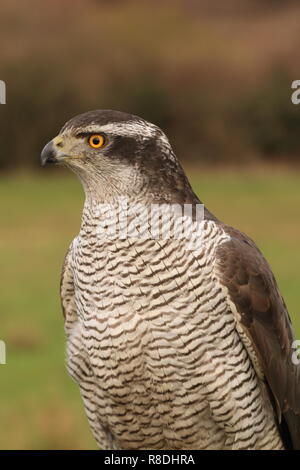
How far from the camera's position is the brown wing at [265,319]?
13.4ft

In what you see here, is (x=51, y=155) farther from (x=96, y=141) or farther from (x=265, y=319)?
(x=265, y=319)

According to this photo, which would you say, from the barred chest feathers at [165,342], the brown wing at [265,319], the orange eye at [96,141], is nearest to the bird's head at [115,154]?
the orange eye at [96,141]

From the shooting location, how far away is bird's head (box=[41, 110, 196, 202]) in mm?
3809

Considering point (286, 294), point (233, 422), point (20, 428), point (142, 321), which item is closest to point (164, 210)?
point (142, 321)

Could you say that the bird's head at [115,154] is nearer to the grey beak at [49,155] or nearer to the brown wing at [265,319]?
the grey beak at [49,155]

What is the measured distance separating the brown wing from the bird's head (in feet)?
1.41

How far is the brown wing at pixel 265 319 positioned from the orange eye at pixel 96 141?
0.68m

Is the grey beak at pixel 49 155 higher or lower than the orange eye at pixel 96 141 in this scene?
lower

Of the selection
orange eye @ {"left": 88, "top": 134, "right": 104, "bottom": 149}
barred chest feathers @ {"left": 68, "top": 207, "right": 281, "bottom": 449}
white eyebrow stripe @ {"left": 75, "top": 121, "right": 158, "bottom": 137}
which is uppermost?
white eyebrow stripe @ {"left": 75, "top": 121, "right": 158, "bottom": 137}

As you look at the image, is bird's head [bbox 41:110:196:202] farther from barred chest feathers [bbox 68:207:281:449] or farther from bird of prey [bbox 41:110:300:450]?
barred chest feathers [bbox 68:207:281:449]

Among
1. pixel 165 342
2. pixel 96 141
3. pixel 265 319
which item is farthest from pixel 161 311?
pixel 96 141

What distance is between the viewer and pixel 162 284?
3881mm

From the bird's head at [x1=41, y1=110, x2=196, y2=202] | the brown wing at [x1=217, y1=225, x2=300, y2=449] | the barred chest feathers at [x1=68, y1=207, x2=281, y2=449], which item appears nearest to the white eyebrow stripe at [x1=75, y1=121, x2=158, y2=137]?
the bird's head at [x1=41, y1=110, x2=196, y2=202]

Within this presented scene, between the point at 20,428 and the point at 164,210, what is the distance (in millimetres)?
6002
